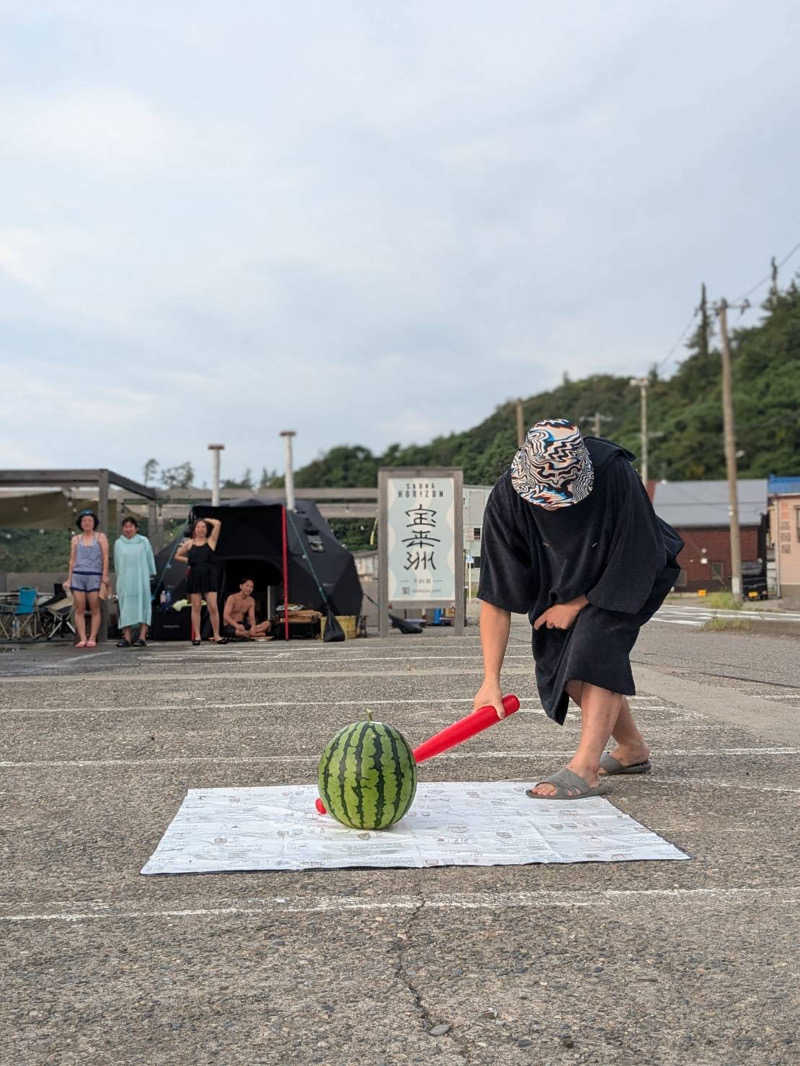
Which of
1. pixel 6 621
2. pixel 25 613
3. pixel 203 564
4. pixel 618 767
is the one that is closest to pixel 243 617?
pixel 203 564

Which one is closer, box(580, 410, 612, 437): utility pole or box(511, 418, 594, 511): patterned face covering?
box(511, 418, 594, 511): patterned face covering

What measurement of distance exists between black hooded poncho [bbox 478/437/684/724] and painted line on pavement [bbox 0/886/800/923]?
1454 millimetres

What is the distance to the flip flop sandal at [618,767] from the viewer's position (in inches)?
221

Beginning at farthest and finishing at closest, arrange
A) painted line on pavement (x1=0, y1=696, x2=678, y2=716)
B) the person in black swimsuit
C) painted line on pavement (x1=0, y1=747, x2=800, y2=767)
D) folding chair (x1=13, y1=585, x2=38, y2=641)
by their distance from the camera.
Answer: folding chair (x1=13, y1=585, x2=38, y2=641) → the person in black swimsuit → painted line on pavement (x1=0, y1=696, x2=678, y2=716) → painted line on pavement (x1=0, y1=747, x2=800, y2=767)

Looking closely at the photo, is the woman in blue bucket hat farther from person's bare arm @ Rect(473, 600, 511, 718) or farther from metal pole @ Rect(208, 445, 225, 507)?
person's bare arm @ Rect(473, 600, 511, 718)

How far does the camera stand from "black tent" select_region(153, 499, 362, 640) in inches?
723

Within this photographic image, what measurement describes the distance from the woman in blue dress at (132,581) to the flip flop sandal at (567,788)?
11711 mm

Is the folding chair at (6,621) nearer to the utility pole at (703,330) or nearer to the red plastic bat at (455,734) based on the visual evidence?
the red plastic bat at (455,734)

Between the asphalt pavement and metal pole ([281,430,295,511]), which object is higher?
metal pole ([281,430,295,511])

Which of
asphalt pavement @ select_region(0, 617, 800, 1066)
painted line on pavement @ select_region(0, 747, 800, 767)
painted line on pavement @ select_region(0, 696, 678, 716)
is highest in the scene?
painted line on pavement @ select_region(0, 696, 678, 716)

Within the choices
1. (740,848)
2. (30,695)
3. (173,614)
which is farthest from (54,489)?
(740,848)

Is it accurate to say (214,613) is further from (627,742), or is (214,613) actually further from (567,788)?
(567,788)

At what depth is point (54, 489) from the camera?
19.9 m

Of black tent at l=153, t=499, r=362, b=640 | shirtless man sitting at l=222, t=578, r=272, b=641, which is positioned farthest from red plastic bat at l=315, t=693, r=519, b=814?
shirtless man sitting at l=222, t=578, r=272, b=641
